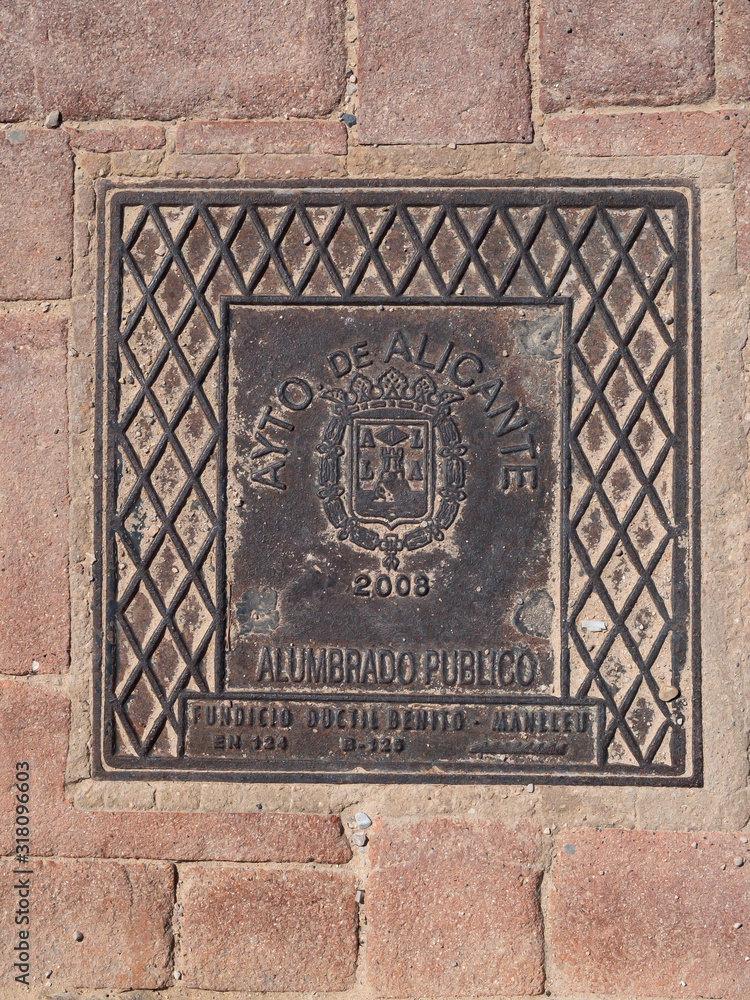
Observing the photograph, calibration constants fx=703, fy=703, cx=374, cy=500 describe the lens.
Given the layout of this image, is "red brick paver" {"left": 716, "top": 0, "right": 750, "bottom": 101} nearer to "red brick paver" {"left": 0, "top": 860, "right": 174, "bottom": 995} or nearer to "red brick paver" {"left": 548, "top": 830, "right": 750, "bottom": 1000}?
"red brick paver" {"left": 548, "top": 830, "right": 750, "bottom": 1000}

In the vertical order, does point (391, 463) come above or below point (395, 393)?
below

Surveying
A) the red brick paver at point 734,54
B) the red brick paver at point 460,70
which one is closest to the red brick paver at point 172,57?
the red brick paver at point 460,70

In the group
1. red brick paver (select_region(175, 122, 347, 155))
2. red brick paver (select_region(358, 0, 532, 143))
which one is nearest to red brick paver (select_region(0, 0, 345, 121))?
red brick paver (select_region(175, 122, 347, 155))

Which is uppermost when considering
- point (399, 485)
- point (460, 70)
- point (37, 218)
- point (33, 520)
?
point (460, 70)

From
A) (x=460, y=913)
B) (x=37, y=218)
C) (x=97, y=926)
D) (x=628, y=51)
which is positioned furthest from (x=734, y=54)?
(x=97, y=926)

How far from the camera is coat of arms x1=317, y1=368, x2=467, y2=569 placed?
81.3 inches

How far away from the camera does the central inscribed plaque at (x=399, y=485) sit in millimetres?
2070

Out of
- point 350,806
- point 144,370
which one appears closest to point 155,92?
point 144,370

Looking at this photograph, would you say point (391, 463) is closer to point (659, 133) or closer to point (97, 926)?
point (659, 133)

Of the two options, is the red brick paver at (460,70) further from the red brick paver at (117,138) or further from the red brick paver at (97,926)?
the red brick paver at (97,926)

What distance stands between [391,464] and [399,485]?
A: 7 cm

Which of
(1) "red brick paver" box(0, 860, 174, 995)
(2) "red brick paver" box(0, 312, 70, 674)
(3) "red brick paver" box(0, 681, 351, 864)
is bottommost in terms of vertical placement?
(1) "red brick paver" box(0, 860, 174, 995)

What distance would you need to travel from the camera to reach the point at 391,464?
6.75 ft

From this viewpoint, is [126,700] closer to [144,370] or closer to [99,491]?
[99,491]
